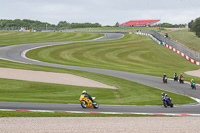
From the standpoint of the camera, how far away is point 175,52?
5975 cm

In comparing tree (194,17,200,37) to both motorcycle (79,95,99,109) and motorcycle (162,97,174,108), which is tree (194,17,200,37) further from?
motorcycle (79,95,99,109)

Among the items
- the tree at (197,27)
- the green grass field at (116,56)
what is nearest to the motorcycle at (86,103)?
the green grass field at (116,56)

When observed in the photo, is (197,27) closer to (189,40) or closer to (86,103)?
(189,40)

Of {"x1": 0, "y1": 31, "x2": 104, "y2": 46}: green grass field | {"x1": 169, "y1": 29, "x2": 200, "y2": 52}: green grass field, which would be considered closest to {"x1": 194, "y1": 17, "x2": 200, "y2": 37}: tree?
{"x1": 169, "y1": 29, "x2": 200, "y2": 52}: green grass field

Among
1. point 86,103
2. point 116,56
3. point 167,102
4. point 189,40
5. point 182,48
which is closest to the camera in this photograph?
point 86,103

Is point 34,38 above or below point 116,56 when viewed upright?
above
